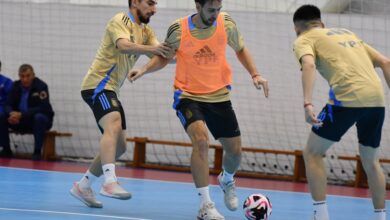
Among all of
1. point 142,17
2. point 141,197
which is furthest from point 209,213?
point 141,197

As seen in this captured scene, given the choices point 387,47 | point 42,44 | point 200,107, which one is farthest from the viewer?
point 42,44

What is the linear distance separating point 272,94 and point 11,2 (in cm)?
515

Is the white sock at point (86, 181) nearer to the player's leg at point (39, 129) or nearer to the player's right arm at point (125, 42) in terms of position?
the player's right arm at point (125, 42)

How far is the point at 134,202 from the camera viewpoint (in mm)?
10109

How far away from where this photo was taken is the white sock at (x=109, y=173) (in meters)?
8.70

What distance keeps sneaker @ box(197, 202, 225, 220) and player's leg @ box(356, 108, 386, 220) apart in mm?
1356

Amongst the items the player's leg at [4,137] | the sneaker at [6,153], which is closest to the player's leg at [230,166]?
the player's leg at [4,137]

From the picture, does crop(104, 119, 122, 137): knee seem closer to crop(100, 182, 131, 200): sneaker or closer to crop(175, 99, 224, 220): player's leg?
crop(100, 182, 131, 200): sneaker

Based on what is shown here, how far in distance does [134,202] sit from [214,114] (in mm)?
1717

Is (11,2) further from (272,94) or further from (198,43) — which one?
(198,43)

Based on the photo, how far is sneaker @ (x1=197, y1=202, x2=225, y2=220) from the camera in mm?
8219

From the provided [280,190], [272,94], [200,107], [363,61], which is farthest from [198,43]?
[272,94]

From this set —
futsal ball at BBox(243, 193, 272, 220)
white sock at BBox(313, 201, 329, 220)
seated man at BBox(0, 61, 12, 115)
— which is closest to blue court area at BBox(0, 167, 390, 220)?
futsal ball at BBox(243, 193, 272, 220)

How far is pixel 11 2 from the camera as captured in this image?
16.8 metres
